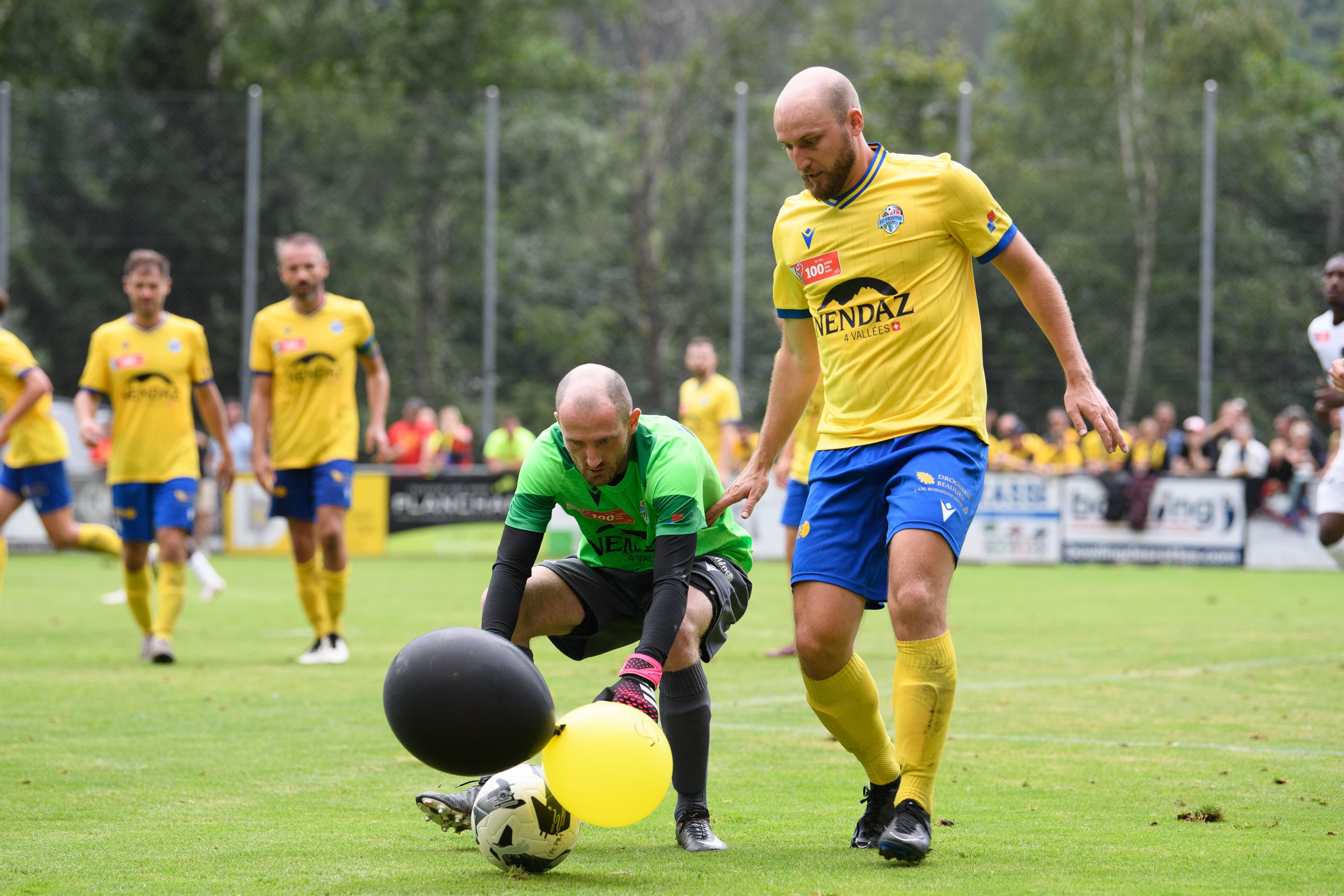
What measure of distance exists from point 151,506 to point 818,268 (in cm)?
695

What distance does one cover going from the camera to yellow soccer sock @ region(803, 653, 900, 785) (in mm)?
5215

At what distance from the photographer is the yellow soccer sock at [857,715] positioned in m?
5.21

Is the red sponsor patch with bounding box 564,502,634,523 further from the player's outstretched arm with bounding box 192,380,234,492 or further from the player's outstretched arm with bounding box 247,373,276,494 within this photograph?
the player's outstretched arm with bounding box 192,380,234,492

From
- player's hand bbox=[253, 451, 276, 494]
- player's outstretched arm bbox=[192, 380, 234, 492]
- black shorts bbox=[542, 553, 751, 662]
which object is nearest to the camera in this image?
black shorts bbox=[542, 553, 751, 662]

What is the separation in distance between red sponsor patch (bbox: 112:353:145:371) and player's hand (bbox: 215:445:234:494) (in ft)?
2.65

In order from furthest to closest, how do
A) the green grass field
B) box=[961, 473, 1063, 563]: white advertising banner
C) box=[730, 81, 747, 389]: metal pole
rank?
box=[730, 81, 747, 389]: metal pole → box=[961, 473, 1063, 563]: white advertising banner → the green grass field

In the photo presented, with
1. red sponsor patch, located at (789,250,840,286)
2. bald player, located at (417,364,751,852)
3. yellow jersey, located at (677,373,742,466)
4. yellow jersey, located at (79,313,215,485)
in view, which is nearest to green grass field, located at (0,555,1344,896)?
bald player, located at (417,364,751,852)

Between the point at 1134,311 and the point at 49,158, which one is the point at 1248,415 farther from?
the point at 49,158

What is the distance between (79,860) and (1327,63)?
51761mm

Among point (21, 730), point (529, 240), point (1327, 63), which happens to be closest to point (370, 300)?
point (529, 240)

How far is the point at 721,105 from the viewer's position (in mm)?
31391

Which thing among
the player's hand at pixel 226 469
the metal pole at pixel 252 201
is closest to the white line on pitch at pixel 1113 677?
the player's hand at pixel 226 469

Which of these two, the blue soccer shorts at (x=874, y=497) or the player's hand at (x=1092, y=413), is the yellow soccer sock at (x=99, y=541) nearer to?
the blue soccer shorts at (x=874, y=497)

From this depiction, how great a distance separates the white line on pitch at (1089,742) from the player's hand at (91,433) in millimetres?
5170
